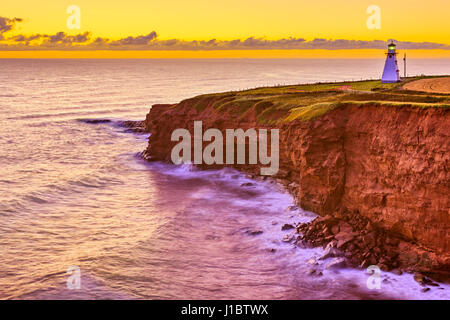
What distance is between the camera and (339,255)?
26.5 meters

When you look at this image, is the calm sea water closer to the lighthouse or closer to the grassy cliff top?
the grassy cliff top

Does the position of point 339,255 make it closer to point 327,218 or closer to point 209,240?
point 327,218

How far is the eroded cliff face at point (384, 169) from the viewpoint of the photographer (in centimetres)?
2492
